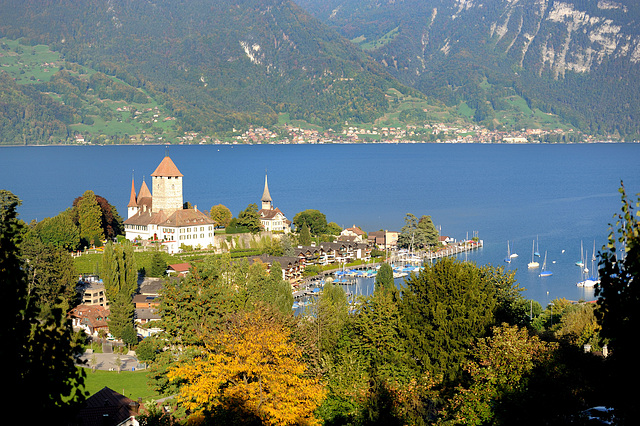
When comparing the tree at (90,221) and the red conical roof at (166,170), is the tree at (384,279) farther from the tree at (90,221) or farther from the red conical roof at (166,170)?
the tree at (90,221)

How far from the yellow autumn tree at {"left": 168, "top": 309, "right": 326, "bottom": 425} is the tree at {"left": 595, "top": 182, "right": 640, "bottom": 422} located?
9.75 meters

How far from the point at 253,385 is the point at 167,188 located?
48975 mm

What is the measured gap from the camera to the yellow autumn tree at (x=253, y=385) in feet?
55.0

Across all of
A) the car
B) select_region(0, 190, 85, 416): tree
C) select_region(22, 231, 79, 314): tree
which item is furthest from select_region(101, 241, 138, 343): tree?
select_region(0, 190, 85, 416): tree

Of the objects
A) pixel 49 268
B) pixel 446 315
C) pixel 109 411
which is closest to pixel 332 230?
pixel 49 268

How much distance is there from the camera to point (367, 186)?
146 meters

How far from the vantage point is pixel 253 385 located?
1738cm

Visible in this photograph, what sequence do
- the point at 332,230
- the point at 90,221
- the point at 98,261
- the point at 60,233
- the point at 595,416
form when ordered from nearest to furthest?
the point at 595,416, the point at 98,261, the point at 60,233, the point at 90,221, the point at 332,230

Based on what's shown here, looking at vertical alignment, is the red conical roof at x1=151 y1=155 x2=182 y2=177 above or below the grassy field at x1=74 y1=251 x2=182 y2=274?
above

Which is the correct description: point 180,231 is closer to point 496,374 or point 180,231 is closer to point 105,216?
point 105,216

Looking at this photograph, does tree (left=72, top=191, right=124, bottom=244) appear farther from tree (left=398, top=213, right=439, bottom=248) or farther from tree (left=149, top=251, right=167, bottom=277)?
tree (left=398, top=213, right=439, bottom=248)

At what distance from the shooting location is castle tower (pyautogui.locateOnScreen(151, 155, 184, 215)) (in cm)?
6378

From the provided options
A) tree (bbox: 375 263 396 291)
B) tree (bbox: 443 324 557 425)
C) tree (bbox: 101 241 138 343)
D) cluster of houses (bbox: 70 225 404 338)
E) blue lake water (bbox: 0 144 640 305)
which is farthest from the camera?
blue lake water (bbox: 0 144 640 305)

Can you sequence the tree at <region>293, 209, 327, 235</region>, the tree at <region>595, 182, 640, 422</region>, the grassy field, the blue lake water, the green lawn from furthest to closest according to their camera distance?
the blue lake water → the tree at <region>293, 209, 327, 235</region> → the grassy field → the green lawn → the tree at <region>595, 182, 640, 422</region>
